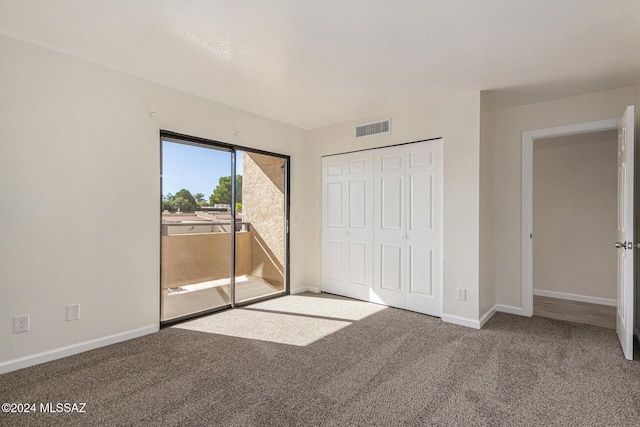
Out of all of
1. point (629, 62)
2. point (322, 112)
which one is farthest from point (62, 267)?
point (629, 62)

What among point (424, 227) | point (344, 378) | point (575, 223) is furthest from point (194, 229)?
point (575, 223)

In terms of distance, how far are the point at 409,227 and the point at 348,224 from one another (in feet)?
3.27

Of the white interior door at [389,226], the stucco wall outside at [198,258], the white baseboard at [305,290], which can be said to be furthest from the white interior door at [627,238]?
the stucco wall outside at [198,258]

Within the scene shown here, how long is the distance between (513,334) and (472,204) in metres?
1.44

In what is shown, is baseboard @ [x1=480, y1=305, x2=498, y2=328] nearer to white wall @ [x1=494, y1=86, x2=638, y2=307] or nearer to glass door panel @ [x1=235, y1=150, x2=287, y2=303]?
white wall @ [x1=494, y1=86, x2=638, y2=307]

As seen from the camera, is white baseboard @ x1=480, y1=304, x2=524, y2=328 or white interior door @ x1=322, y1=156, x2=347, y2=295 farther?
white interior door @ x1=322, y1=156, x2=347, y2=295

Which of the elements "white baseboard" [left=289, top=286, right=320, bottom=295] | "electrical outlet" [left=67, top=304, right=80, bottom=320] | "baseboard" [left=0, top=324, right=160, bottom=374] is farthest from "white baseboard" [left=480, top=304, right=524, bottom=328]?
"electrical outlet" [left=67, top=304, right=80, bottom=320]

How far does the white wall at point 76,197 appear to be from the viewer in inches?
101

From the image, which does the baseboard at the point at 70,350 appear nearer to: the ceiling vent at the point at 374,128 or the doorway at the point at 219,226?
the doorway at the point at 219,226

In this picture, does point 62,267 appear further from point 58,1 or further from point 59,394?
point 58,1

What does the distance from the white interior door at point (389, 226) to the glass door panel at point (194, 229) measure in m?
2.02

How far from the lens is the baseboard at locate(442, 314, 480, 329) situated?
356cm

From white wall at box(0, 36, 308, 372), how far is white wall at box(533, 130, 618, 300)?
539cm

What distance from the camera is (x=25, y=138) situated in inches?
103
